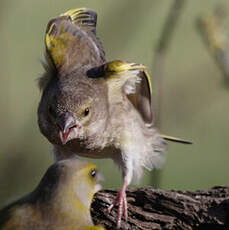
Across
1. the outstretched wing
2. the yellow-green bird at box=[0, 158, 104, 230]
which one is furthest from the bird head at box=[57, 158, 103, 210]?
the outstretched wing

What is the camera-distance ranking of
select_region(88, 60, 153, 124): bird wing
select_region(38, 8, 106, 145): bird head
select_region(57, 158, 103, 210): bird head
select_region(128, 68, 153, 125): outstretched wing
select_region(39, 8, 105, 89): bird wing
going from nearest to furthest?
select_region(57, 158, 103, 210): bird head, select_region(38, 8, 106, 145): bird head, select_region(88, 60, 153, 124): bird wing, select_region(39, 8, 105, 89): bird wing, select_region(128, 68, 153, 125): outstretched wing

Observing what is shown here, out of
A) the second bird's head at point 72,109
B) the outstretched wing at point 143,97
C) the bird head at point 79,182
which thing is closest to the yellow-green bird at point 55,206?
the bird head at point 79,182

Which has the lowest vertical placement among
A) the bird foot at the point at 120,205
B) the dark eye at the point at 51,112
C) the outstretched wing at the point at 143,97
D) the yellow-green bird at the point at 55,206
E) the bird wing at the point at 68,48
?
the bird foot at the point at 120,205

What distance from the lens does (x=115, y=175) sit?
6.31 m

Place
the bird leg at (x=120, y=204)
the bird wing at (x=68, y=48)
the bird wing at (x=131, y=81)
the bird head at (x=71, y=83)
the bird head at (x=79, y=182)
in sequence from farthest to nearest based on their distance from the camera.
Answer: the bird wing at (x=68, y=48)
the bird wing at (x=131, y=81)
the bird head at (x=71, y=83)
the bird leg at (x=120, y=204)
the bird head at (x=79, y=182)

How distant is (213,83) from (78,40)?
1.24 metres

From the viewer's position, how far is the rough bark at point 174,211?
131 inches

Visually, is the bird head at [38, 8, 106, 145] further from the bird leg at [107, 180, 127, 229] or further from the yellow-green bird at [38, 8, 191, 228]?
the bird leg at [107, 180, 127, 229]

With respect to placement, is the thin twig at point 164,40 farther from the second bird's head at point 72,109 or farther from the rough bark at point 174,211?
the rough bark at point 174,211

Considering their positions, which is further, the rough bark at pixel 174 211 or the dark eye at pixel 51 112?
the dark eye at pixel 51 112


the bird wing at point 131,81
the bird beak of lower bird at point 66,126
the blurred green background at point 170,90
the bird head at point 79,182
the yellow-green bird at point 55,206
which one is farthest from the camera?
the blurred green background at point 170,90

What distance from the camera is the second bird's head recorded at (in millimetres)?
3666

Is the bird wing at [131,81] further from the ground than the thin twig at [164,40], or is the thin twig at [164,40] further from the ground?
the thin twig at [164,40]

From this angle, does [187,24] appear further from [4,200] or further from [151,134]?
[4,200]
